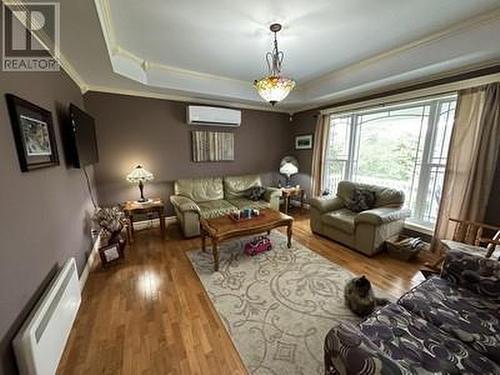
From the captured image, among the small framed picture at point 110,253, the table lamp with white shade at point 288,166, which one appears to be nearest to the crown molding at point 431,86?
the table lamp with white shade at point 288,166

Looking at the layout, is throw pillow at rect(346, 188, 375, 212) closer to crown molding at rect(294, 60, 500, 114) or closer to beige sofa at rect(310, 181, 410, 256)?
beige sofa at rect(310, 181, 410, 256)

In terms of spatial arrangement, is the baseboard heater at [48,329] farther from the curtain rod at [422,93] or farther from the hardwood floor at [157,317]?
the curtain rod at [422,93]

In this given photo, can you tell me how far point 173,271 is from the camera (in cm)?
258

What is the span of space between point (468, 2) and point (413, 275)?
2.66 metres

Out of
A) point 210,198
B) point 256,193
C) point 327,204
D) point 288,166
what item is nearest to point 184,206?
point 210,198

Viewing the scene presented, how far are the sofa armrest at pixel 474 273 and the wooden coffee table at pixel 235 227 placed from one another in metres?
1.71

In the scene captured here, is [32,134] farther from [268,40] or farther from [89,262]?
[268,40]

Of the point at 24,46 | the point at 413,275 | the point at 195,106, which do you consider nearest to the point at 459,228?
the point at 413,275

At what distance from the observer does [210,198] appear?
4.14 m

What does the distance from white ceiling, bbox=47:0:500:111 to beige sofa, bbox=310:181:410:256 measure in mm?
1638

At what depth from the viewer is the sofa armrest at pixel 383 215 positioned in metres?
2.78

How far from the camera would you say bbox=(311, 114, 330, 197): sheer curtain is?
4400 mm

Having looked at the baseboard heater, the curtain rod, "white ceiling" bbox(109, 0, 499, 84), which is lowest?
the baseboard heater

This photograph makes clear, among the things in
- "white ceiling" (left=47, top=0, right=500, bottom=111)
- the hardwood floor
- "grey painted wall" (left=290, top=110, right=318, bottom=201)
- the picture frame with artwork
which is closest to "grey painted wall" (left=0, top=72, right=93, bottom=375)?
the picture frame with artwork
